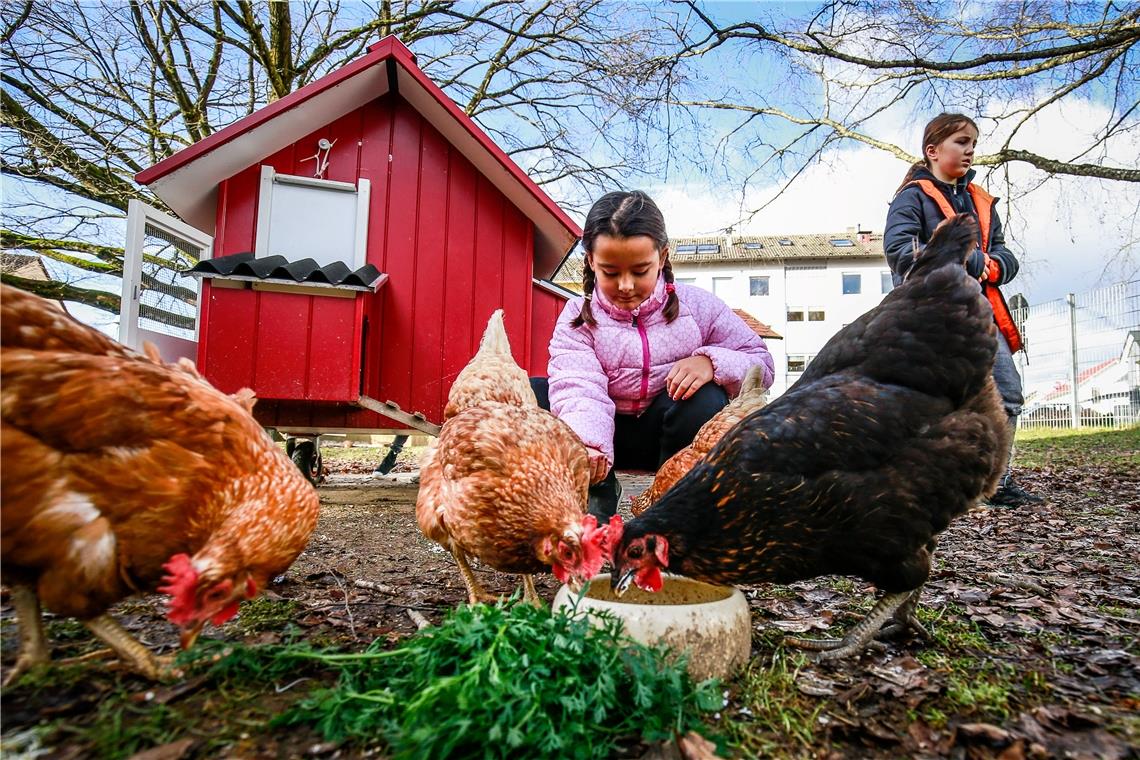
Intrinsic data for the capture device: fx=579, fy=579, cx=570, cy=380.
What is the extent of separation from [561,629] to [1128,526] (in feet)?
13.0

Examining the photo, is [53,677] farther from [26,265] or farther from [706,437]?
[26,265]

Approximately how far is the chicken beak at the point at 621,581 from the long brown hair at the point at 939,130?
2.95 metres

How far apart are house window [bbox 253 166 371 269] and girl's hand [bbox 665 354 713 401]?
3.10m

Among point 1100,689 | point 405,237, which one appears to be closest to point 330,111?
point 405,237

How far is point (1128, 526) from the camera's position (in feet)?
11.3

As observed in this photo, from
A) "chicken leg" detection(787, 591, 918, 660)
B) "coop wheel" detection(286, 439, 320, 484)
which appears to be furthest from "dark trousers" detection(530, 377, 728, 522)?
"coop wheel" detection(286, 439, 320, 484)

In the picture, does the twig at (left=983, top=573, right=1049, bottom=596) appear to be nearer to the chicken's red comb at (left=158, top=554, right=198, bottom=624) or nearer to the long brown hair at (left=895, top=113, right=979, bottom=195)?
the long brown hair at (left=895, top=113, right=979, bottom=195)

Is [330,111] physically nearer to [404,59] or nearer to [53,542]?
[404,59]

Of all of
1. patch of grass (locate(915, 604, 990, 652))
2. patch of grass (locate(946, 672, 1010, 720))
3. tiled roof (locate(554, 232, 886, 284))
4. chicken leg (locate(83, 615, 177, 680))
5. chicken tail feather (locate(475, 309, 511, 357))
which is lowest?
patch of grass (locate(915, 604, 990, 652))

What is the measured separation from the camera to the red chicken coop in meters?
4.01

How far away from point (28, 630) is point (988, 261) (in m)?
4.21

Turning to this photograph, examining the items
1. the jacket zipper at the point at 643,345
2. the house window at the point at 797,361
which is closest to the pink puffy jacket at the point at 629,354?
the jacket zipper at the point at 643,345

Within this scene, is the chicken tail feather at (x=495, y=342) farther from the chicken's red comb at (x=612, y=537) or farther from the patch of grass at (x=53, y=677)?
the patch of grass at (x=53, y=677)

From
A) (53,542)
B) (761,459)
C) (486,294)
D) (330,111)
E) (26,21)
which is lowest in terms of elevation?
(53,542)
